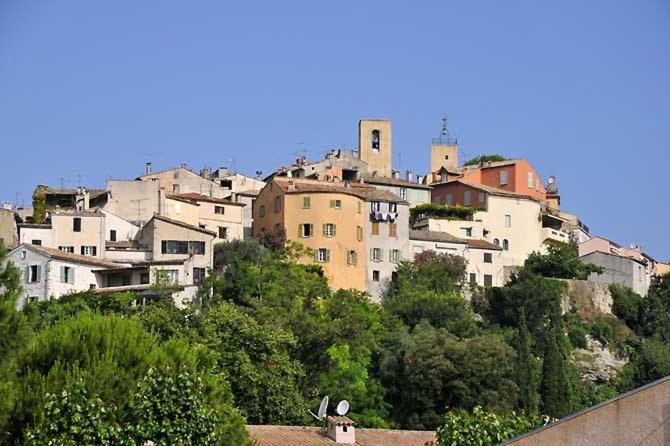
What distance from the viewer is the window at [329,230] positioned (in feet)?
286

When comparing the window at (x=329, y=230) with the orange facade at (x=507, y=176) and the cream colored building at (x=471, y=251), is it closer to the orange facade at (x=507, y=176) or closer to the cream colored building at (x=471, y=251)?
the cream colored building at (x=471, y=251)

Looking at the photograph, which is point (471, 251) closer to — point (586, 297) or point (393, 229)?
point (393, 229)

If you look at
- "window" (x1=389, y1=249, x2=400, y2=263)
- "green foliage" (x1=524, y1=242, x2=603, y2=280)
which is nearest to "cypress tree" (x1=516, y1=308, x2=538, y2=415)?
"window" (x1=389, y1=249, x2=400, y2=263)

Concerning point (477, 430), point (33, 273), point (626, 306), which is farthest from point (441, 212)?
point (477, 430)

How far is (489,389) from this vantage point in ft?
235

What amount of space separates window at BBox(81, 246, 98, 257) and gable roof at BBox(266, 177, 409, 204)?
12.1 m

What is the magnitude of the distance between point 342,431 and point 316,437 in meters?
0.86

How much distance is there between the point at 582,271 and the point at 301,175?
1937 cm

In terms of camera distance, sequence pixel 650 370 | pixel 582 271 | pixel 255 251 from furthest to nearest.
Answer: pixel 582 271 < pixel 650 370 < pixel 255 251

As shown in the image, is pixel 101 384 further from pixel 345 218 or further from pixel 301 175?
pixel 301 175

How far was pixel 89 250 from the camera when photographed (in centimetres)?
8150

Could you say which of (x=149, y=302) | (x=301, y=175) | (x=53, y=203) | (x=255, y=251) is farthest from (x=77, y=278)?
(x=301, y=175)

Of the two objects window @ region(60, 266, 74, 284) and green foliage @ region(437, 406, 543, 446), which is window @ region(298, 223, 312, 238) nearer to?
window @ region(60, 266, 74, 284)

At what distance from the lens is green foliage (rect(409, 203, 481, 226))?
96.8m
